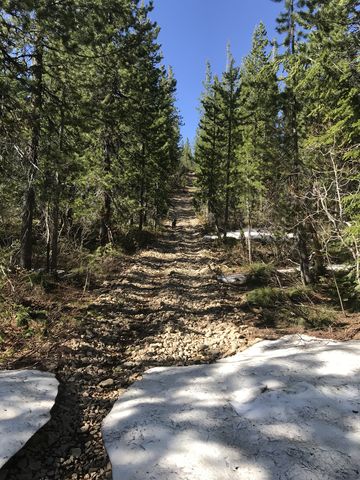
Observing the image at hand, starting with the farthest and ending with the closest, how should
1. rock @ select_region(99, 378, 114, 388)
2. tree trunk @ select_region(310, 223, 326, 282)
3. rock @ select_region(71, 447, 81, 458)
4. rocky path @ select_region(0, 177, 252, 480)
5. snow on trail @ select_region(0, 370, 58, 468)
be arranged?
tree trunk @ select_region(310, 223, 326, 282) < rock @ select_region(99, 378, 114, 388) < rock @ select_region(71, 447, 81, 458) < rocky path @ select_region(0, 177, 252, 480) < snow on trail @ select_region(0, 370, 58, 468)

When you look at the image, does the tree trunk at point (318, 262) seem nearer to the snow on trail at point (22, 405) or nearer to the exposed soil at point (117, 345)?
the exposed soil at point (117, 345)

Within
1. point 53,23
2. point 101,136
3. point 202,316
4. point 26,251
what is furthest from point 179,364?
point 101,136

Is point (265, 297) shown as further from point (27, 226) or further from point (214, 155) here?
point (214, 155)

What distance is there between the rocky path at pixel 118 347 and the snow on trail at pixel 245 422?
0.51 m

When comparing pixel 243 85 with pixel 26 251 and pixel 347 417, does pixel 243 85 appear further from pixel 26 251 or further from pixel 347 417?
pixel 347 417

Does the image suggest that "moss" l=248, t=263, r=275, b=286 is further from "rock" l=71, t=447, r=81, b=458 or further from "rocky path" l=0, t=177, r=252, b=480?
"rock" l=71, t=447, r=81, b=458

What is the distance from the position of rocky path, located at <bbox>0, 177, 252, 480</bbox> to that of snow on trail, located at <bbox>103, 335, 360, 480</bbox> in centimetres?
51

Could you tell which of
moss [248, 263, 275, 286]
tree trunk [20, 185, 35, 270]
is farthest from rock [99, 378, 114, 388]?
moss [248, 263, 275, 286]

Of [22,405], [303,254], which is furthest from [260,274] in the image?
[22,405]

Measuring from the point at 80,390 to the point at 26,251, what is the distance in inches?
231

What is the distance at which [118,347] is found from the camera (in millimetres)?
7727

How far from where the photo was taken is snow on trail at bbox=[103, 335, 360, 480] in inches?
137

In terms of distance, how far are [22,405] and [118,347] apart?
10.7ft

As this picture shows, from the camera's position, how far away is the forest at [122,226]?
20.3ft
